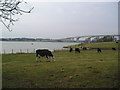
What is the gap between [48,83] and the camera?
9938 mm

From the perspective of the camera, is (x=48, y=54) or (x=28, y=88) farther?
(x=48, y=54)

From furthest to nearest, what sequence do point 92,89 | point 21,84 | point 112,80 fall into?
point 112,80
point 21,84
point 92,89

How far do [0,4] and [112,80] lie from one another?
22.4 ft

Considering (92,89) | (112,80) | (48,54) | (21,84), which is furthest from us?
(48,54)

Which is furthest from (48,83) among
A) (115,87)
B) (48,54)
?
(48,54)

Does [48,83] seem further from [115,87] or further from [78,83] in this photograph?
[115,87]

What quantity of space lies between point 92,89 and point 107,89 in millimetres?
693

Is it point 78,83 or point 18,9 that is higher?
point 18,9

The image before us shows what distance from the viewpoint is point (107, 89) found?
346 inches

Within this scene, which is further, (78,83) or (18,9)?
(78,83)

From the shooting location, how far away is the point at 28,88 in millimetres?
8867

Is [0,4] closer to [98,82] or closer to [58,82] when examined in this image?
[58,82]

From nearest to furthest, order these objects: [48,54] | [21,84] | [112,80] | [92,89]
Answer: [92,89], [21,84], [112,80], [48,54]

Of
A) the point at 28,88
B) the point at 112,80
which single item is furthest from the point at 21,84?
Result: the point at 112,80
